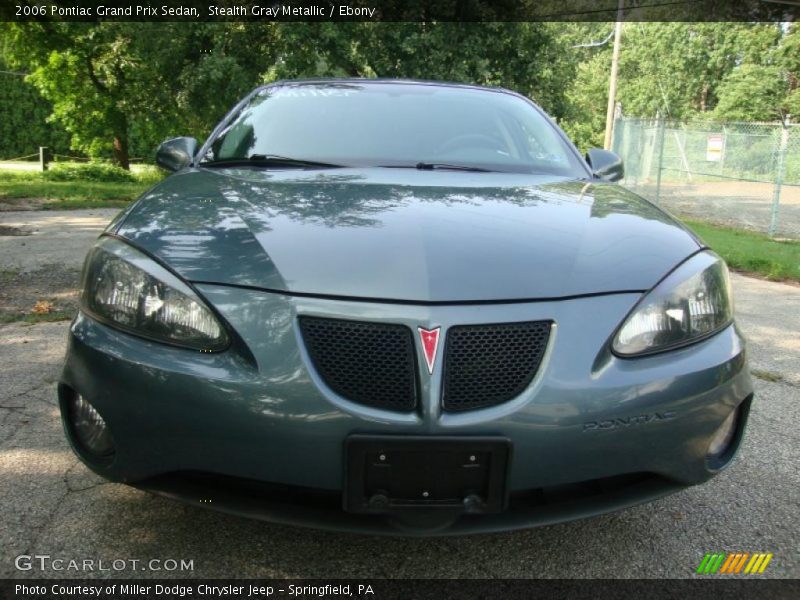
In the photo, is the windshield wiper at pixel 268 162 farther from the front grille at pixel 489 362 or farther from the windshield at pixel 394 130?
the front grille at pixel 489 362

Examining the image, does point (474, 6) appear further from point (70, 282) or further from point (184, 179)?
point (184, 179)

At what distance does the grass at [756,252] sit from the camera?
23.2 feet

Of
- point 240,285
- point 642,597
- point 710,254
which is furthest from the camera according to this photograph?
point 710,254

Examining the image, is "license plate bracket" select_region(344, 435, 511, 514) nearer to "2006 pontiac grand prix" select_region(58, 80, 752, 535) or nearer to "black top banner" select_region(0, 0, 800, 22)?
"2006 pontiac grand prix" select_region(58, 80, 752, 535)

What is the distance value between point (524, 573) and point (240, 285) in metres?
1.11

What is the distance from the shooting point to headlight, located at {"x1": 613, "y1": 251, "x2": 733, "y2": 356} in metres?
1.67

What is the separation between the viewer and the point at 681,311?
175cm

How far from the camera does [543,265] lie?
1.70m

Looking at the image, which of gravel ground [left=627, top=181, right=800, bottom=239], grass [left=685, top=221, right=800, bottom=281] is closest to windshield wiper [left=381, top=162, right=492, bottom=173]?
grass [left=685, top=221, right=800, bottom=281]

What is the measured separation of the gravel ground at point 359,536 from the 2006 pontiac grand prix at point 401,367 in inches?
12.9

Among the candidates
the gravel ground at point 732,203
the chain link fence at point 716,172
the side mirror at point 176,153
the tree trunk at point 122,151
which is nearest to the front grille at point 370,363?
the side mirror at point 176,153

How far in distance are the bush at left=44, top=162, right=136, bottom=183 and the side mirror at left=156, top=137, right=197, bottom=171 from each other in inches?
761

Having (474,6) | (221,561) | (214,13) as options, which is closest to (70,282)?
(221,561)

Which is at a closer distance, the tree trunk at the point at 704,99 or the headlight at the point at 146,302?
the headlight at the point at 146,302
